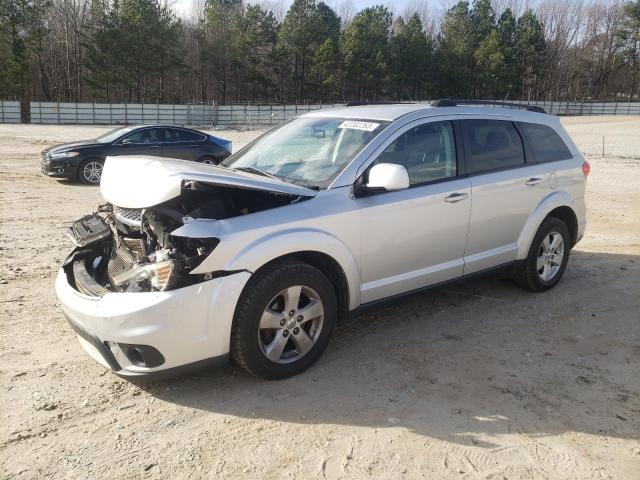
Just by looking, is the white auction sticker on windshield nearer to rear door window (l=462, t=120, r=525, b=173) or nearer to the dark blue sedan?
rear door window (l=462, t=120, r=525, b=173)

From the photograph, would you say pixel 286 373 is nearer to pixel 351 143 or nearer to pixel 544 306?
pixel 351 143

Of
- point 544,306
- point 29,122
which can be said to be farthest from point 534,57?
point 544,306

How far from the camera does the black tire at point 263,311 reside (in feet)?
11.3

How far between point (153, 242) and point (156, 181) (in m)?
0.40

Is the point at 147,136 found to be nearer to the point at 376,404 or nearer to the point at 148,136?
the point at 148,136

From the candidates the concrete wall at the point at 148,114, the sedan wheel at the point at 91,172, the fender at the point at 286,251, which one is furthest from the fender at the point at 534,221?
the concrete wall at the point at 148,114

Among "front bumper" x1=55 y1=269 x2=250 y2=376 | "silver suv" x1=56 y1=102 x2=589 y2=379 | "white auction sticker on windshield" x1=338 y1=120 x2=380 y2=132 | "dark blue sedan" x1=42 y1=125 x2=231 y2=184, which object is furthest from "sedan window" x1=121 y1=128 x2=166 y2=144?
"front bumper" x1=55 y1=269 x2=250 y2=376

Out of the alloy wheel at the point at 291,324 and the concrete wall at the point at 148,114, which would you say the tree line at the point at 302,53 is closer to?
the concrete wall at the point at 148,114

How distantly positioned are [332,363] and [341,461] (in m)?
1.10

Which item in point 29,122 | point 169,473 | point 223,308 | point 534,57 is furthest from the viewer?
point 534,57

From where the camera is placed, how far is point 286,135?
4.82m

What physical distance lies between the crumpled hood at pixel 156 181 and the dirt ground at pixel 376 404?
1.24 metres

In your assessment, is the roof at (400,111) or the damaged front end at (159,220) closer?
the damaged front end at (159,220)

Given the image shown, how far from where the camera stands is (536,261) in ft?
17.8
